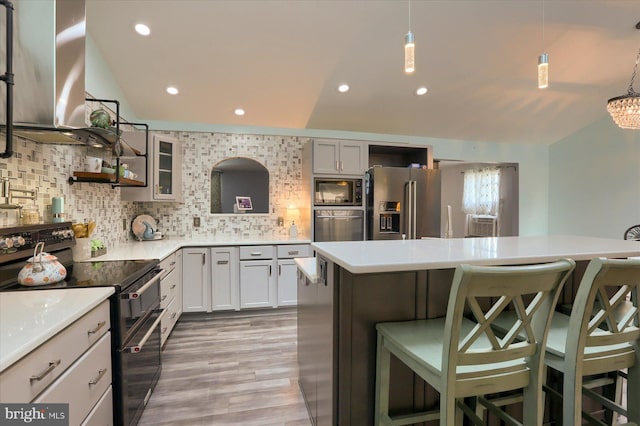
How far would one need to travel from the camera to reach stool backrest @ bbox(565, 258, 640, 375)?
1047mm

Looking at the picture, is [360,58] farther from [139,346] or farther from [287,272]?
[139,346]

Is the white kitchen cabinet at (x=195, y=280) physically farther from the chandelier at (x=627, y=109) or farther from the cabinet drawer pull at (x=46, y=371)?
the chandelier at (x=627, y=109)

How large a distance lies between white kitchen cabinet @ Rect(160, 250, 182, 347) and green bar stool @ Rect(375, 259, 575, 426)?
7.06 feet

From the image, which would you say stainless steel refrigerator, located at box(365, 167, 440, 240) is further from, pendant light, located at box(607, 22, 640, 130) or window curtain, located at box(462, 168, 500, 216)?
pendant light, located at box(607, 22, 640, 130)

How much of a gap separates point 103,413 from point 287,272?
2.27 m

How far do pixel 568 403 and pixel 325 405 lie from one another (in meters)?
1.02

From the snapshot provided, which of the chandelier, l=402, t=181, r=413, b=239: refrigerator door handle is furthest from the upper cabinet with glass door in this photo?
the chandelier

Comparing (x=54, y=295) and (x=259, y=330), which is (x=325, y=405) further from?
(x=259, y=330)

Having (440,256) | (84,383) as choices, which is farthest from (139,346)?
(440,256)

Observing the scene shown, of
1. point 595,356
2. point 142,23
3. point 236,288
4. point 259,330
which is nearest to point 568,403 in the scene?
point 595,356

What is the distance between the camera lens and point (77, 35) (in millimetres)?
1673

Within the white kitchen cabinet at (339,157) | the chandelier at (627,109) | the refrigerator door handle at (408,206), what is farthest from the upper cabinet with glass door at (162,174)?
the chandelier at (627,109)

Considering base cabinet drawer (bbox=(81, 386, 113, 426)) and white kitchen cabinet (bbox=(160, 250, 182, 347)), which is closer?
base cabinet drawer (bbox=(81, 386, 113, 426))

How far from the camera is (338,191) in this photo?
3.85 m
